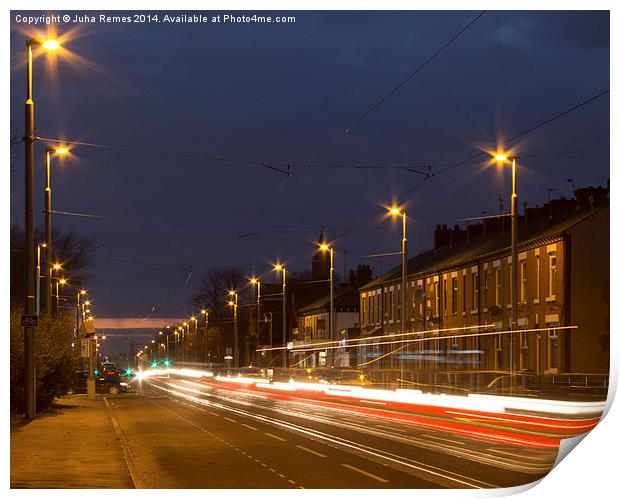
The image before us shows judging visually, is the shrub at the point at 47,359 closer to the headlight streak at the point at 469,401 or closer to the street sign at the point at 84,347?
the street sign at the point at 84,347

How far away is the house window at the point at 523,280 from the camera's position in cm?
5594

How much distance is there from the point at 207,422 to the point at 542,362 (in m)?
10.7

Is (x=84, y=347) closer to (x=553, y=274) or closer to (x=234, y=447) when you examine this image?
(x=553, y=274)

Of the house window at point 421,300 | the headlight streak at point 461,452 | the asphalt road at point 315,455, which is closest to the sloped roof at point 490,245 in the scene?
the house window at point 421,300

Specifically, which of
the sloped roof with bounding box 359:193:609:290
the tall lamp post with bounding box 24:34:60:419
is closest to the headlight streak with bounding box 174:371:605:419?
the sloped roof with bounding box 359:193:609:290

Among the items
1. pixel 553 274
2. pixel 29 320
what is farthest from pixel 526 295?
pixel 29 320

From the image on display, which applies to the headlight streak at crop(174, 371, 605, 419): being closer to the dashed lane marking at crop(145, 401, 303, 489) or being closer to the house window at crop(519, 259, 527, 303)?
the dashed lane marking at crop(145, 401, 303, 489)

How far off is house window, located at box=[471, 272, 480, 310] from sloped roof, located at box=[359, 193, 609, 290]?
903mm

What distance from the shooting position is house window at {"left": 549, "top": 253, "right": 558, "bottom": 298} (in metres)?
52.2

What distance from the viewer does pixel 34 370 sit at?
96.6 feet

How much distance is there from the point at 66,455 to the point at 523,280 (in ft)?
122

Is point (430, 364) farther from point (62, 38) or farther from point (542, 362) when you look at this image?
point (62, 38)

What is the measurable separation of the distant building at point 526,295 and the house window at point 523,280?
0.06m
